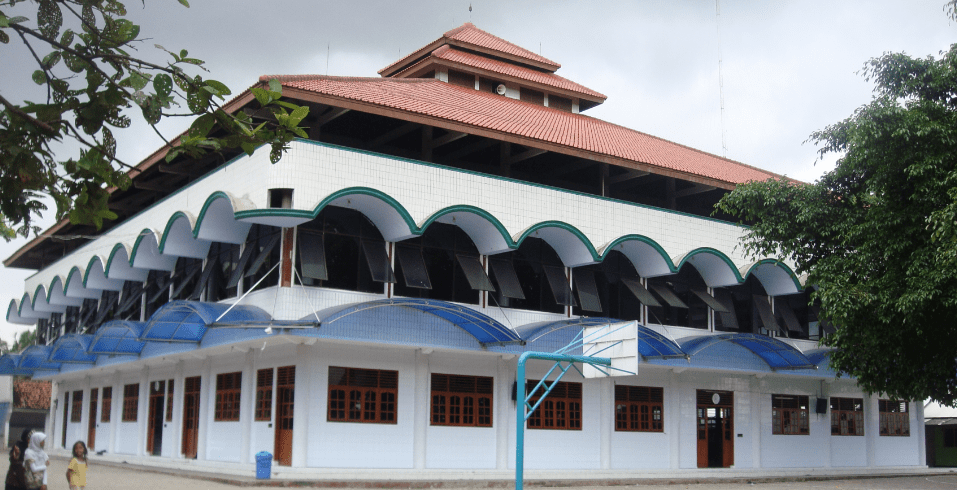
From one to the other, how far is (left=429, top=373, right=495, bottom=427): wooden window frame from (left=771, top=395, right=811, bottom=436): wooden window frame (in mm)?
10549

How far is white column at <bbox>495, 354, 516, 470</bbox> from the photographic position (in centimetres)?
2222

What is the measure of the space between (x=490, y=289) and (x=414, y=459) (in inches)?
173

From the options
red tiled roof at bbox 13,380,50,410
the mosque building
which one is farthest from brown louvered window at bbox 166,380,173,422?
red tiled roof at bbox 13,380,50,410

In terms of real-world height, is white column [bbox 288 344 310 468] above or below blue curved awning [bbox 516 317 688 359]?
below

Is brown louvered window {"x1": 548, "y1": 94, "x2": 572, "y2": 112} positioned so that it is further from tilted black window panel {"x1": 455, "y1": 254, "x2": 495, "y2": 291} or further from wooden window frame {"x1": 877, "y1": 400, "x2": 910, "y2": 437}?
wooden window frame {"x1": 877, "y1": 400, "x2": 910, "y2": 437}

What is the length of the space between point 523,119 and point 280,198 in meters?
9.36

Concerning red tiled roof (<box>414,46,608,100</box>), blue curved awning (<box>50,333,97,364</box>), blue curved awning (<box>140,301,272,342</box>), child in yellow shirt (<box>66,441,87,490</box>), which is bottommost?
child in yellow shirt (<box>66,441,87,490</box>)

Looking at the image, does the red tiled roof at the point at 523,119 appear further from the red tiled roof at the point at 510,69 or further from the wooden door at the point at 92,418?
the wooden door at the point at 92,418

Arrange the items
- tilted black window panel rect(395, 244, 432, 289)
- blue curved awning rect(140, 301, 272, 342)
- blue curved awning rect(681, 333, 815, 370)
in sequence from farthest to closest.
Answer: blue curved awning rect(681, 333, 815, 370) → tilted black window panel rect(395, 244, 432, 289) → blue curved awning rect(140, 301, 272, 342)

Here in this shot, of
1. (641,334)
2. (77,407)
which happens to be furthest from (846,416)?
(77,407)

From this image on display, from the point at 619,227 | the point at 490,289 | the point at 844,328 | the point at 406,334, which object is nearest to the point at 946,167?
the point at 844,328

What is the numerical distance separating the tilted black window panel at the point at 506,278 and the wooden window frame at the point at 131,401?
12179mm

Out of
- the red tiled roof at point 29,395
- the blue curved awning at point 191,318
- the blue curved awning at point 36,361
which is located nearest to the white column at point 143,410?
the blue curved awning at point 36,361

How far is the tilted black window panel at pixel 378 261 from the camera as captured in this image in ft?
68.8
